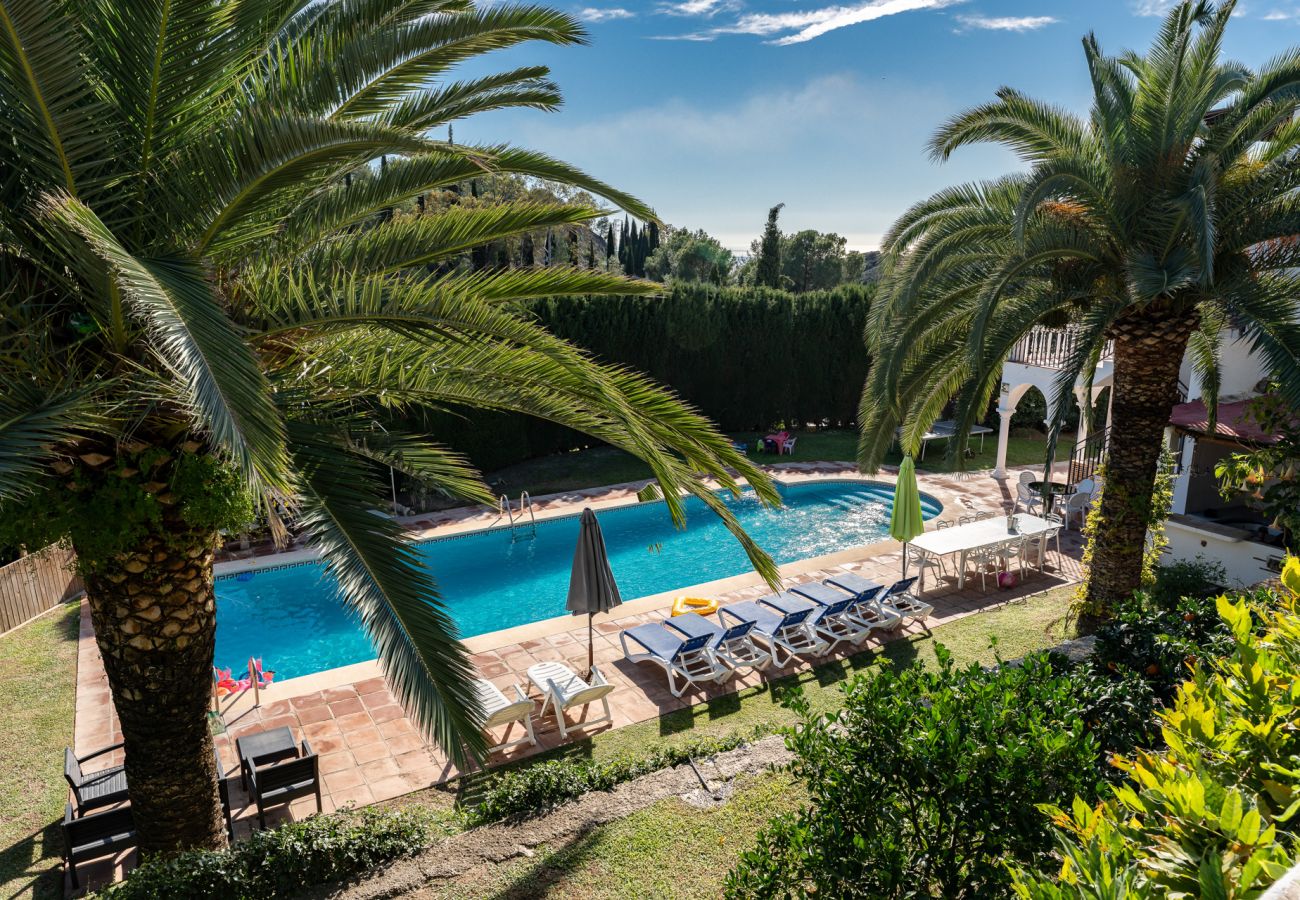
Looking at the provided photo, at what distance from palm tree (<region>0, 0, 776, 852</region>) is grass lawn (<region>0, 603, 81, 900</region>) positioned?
218 cm

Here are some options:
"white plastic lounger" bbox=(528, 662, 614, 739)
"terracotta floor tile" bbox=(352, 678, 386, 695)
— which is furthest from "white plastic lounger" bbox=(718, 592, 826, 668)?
"terracotta floor tile" bbox=(352, 678, 386, 695)

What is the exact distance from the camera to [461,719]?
393cm

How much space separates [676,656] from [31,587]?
10126 mm

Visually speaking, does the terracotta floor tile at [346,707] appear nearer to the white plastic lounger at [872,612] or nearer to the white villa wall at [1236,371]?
the white plastic lounger at [872,612]

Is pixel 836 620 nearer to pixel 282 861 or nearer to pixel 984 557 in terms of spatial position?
pixel 984 557

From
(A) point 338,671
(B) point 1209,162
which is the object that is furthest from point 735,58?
(A) point 338,671

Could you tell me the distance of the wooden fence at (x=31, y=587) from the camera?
11243 millimetres

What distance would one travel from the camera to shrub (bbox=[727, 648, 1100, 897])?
11.6ft

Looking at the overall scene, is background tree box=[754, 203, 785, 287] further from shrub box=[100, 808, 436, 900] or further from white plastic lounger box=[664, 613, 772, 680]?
shrub box=[100, 808, 436, 900]

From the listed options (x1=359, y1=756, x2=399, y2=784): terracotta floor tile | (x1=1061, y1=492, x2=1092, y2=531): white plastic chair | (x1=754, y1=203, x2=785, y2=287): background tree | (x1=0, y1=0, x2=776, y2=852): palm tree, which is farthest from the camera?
(x1=754, y1=203, x2=785, y2=287): background tree

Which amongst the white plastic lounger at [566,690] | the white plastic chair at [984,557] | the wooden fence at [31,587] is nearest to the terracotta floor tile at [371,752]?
the white plastic lounger at [566,690]

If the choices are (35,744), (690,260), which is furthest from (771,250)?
(35,744)

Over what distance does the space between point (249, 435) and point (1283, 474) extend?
9909 millimetres

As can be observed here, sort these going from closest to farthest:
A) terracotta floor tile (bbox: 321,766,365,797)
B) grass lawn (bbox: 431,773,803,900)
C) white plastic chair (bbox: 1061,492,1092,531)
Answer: grass lawn (bbox: 431,773,803,900)
terracotta floor tile (bbox: 321,766,365,797)
white plastic chair (bbox: 1061,492,1092,531)
